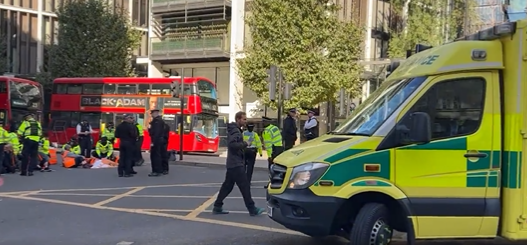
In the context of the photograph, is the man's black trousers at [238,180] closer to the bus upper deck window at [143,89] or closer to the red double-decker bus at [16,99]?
the bus upper deck window at [143,89]

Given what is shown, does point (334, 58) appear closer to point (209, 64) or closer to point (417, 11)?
point (417, 11)

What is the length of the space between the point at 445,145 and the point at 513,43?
1.37 metres

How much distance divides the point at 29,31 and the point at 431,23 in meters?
28.0

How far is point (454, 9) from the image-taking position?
33.7 metres

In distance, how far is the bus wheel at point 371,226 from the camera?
6477mm

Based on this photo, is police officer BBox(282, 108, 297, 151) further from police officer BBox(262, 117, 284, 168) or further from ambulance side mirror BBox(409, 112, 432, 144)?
ambulance side mirror BBox(409, 112, 432, 144)

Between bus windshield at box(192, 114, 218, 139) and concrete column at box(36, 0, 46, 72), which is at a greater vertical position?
concrete column at box(36, 0, 46, 72)

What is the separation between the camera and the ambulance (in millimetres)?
6453

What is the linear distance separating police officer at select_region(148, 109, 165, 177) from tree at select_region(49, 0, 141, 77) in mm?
22423

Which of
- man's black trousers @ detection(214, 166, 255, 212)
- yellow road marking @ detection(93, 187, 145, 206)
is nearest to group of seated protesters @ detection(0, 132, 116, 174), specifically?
yellow road marking @ detection(93, 187, 145, 206)

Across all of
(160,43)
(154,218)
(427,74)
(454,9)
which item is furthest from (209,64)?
(427,74)

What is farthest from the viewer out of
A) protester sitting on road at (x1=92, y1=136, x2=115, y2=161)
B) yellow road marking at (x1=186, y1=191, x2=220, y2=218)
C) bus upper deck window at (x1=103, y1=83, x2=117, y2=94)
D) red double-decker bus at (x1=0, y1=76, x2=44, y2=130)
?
bus upper deck window at (x1=103, y1=83, x2=117, y2=94)

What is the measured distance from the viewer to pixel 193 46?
128ft

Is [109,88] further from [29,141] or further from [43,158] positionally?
[29,141]
